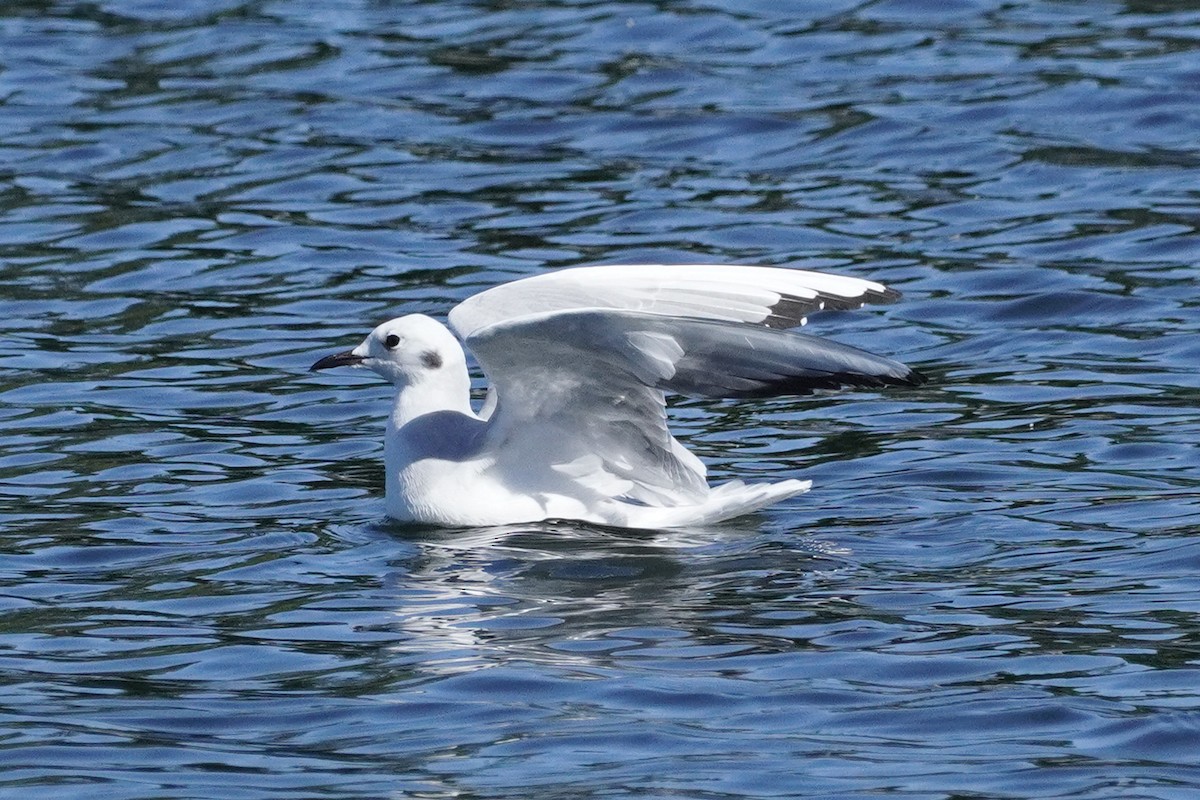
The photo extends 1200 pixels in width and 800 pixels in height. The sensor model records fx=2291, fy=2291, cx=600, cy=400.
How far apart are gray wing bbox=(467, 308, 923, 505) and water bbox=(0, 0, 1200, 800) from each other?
331 millimetres

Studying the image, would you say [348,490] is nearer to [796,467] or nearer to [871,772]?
[796,467]

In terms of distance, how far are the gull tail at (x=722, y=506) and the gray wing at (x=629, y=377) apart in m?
0.12

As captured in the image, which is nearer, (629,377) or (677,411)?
(629,377)

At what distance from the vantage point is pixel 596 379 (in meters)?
9.12

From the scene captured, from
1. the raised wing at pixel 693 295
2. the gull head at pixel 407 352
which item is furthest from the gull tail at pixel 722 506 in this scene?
the gull head at pixel 407 352

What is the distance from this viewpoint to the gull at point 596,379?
8516mm

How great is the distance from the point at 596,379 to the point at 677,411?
2.36m

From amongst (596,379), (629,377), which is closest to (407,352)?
(596,379)

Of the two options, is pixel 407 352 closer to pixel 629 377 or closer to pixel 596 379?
pixel 596 379

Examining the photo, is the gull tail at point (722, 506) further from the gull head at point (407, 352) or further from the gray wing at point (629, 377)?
the gull head at point (407, 352)

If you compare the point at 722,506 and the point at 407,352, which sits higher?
the point at 407,352

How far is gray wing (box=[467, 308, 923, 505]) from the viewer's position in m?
8.55

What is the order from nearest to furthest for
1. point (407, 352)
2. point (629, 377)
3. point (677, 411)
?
1. point (629, 377)
2. point (407, 352)
3. point (677, 411)

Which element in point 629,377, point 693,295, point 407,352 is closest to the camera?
point 693,295
